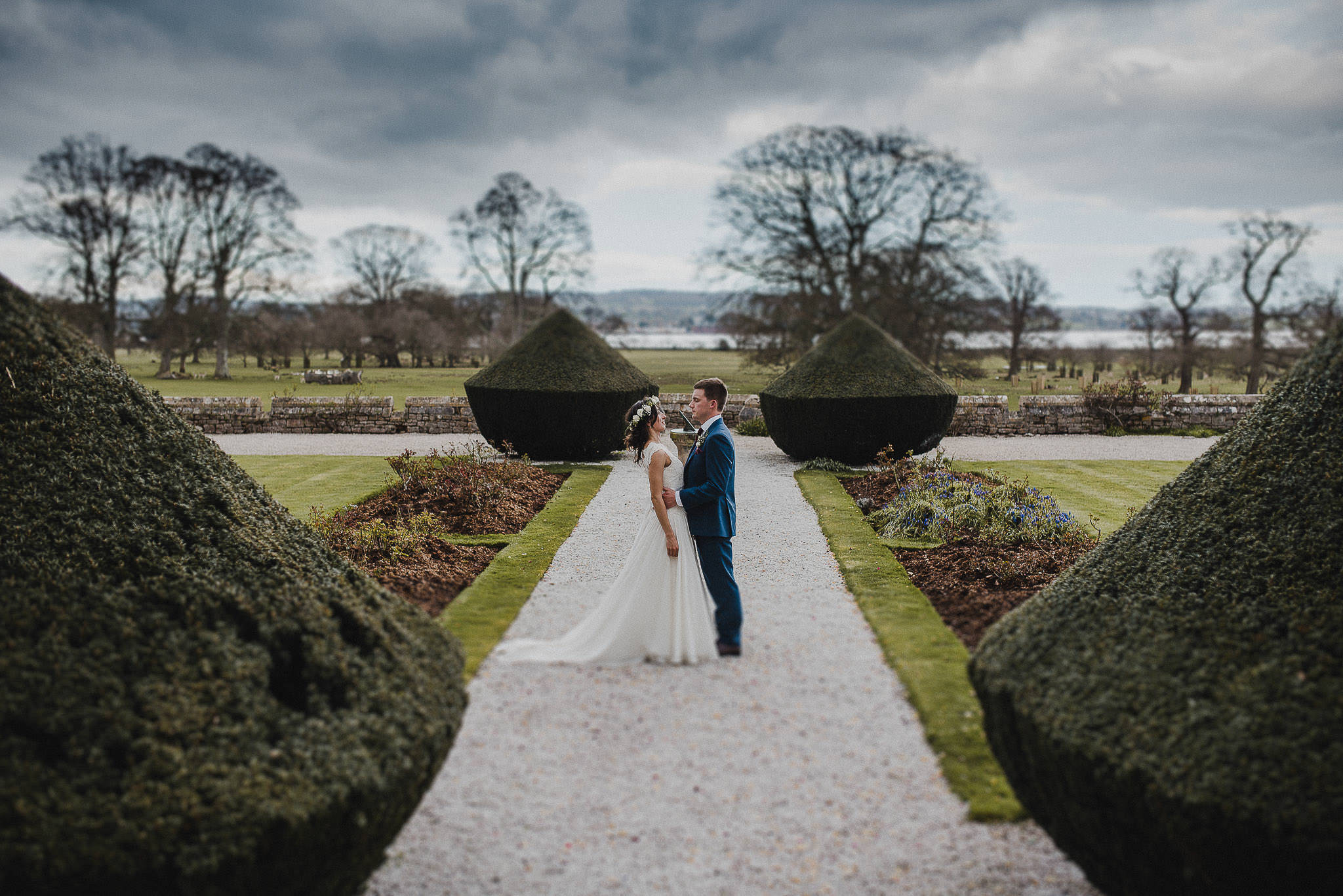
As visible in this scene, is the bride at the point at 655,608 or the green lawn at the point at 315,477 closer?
the bride at the point at 655,608

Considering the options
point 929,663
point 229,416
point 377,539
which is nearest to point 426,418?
point 229,416

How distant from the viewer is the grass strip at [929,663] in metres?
3.80

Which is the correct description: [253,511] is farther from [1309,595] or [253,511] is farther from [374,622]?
[1309,595]

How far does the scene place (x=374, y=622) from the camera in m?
3.14

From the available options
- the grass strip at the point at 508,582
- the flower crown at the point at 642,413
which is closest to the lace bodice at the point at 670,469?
the flower crown at the point at 642,413

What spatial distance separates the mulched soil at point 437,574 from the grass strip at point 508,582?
0.12 metres

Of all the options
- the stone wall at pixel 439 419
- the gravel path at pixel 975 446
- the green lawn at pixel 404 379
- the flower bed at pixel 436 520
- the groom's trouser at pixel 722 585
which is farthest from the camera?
the green lawn at pixel 404 379

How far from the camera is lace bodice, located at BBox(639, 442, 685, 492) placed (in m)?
5.26

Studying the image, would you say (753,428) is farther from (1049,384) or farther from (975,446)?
(1049,384)

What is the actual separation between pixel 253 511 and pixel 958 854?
3.00m

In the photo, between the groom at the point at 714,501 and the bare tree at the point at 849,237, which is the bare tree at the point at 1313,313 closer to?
the bare tree at the point at 849,237

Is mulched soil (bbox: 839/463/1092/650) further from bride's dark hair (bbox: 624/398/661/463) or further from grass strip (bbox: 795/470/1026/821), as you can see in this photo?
bride's dark hair (bbox: 624/398/661/463)

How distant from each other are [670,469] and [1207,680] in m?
3.40

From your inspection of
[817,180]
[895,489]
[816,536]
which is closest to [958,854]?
[816,536]
